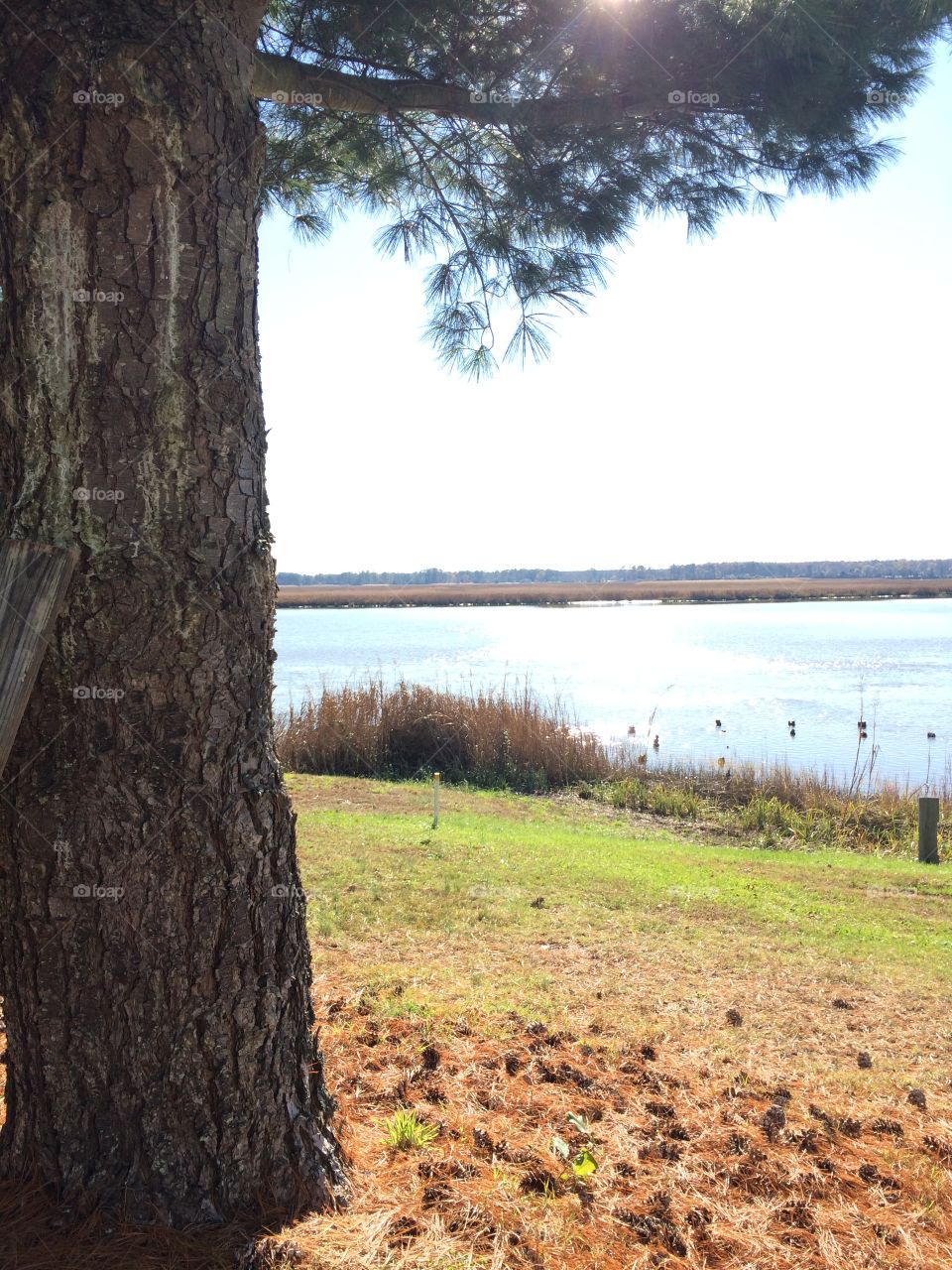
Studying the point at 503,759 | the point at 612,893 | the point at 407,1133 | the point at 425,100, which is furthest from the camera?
the point at 503,759

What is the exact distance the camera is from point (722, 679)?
26953 mm

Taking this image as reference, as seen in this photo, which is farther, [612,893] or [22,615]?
[612,893]

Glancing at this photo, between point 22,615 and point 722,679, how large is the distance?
26.5m

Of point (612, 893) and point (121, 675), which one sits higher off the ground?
point (121, 675)

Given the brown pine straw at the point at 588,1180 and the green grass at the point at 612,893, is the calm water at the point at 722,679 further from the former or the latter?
the brown pine straw at the point at 588,1180


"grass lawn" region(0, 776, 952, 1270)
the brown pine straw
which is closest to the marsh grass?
"grass lawn" region(0, 776, 952, 1270)

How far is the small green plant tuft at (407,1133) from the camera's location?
2245mm

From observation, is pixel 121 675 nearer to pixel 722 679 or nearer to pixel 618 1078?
pixel 618 1078

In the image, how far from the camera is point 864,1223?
2031 mm

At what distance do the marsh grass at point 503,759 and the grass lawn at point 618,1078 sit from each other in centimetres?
530

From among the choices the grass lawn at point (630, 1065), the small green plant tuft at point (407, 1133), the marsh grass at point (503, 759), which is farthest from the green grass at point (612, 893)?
the marsh grass at point (503, 759)

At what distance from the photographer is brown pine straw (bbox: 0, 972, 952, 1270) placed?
1.84 meters

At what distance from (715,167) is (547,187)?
824 millimetres

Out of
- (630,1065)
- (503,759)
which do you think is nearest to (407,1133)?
(630,1065)
